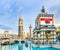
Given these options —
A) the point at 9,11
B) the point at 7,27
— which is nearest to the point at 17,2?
the point at 9,11

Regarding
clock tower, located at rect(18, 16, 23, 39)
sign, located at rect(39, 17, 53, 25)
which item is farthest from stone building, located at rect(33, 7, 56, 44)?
clock tower, located at rect(18, 16, 23, 39)

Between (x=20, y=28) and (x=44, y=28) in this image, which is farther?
(x=44, y=28)

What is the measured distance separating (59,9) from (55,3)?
150mm

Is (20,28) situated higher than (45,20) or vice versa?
(45,20)

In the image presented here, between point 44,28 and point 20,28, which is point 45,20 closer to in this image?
point 44,28

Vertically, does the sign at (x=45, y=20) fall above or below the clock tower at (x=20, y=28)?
above

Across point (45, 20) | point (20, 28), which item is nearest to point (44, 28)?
point (45, 20)

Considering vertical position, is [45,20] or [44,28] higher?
[45,20]

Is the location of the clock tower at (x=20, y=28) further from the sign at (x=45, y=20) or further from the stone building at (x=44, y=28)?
the sign at (x=45, y=20)

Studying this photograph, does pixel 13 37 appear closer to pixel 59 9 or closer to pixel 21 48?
pixel 21 48

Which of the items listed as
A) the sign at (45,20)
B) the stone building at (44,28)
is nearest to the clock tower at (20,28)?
the stone building at (44,28)

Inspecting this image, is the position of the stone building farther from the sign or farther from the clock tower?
the clock tower

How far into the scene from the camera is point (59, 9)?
3.48 m

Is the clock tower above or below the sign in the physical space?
below
